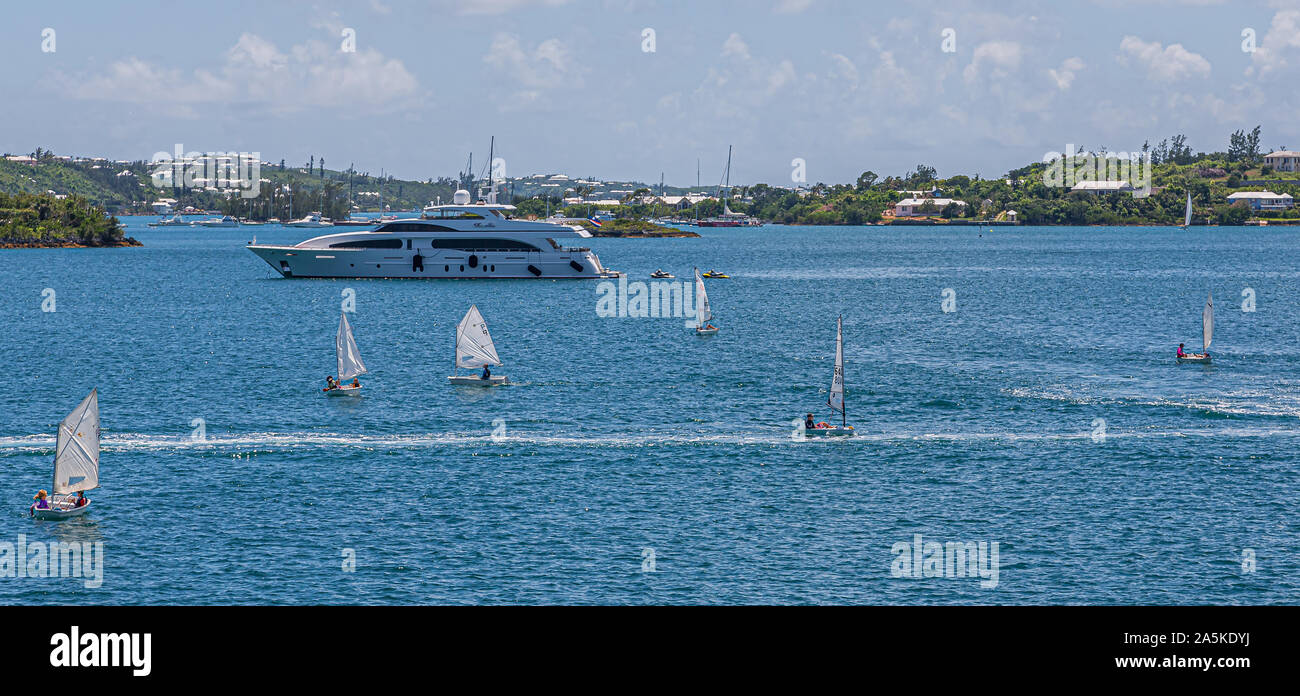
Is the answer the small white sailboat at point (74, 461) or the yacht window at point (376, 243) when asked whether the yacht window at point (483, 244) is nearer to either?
the yacht window at point (376, 243)

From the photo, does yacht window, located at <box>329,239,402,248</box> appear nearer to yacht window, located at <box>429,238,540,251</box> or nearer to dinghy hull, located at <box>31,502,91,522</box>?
yacht window, located at <box>429,238,540,251</box>

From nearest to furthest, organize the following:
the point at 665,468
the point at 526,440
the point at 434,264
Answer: the point at 665,468
the point at 526,440
the point at 434,264

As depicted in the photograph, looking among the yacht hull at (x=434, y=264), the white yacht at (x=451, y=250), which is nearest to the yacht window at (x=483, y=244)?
the white yacht at (x=451, y=250)

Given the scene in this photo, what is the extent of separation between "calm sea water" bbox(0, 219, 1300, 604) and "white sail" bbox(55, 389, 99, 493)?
1.97m

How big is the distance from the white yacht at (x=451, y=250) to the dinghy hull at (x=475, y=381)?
85.9 m

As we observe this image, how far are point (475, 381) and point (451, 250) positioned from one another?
90385 millimetres

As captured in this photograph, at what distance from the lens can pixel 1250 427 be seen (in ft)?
221

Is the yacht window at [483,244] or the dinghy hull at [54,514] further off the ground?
the yacht window at [483,244]

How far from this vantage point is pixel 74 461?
160ft

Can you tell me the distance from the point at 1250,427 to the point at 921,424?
59.4 feet

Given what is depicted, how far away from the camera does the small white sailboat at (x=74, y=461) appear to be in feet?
158

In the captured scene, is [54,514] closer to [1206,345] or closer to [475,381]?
[475,381]

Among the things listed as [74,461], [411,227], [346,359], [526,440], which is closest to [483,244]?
[411,227]

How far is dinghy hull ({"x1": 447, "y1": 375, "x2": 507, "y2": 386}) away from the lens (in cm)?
8331
